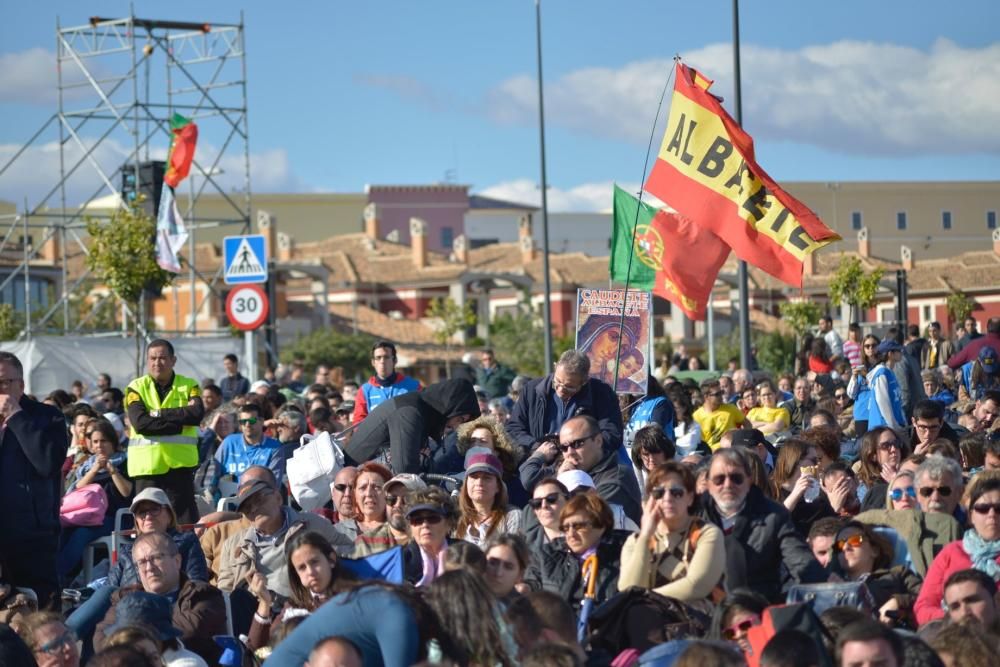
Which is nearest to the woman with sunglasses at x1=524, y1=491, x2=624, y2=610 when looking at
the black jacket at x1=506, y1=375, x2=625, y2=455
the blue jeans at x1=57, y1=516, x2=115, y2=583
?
the black jacket at x1=506, y1=375, x2=625, y2=455

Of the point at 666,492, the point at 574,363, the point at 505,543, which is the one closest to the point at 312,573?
the point at 505,543

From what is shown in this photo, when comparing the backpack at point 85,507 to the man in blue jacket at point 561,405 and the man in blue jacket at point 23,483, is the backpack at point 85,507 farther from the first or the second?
the man in blue jacket at point 561,405

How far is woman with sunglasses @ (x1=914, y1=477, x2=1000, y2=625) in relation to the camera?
6562 millimetres

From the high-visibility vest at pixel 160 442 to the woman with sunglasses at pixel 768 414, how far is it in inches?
230

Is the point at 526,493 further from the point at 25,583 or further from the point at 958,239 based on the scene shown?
the point at 958,239

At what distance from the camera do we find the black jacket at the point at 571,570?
6.65 meters

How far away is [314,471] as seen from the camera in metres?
10.0

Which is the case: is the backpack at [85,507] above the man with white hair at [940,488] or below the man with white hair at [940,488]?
below

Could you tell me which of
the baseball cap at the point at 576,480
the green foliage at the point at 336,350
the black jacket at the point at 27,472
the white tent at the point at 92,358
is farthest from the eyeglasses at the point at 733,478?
the green foliage at the point at 336,350

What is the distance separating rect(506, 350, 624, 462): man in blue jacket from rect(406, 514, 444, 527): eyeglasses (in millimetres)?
1948

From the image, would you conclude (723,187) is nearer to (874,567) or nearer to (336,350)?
(874,567)

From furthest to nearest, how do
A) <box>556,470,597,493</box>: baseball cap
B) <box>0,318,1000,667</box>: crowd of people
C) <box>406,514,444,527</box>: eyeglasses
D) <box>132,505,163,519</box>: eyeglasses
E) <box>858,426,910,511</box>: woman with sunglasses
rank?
1. <box>858,426,910,511</box>: woman with sunglasses
2. <box>132,505,163,519</box>: eyeglasses
3. <box>556,470,597,493</box>: baseball cap
4. <box>406,514,444,527</box>: eyeglasses
5. <box>0,318,1000,667</box>: crowd of people

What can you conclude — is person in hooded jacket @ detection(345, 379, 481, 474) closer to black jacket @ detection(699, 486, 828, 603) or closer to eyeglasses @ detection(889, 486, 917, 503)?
eyeglasses @ detection(889, 486, 917, 503)

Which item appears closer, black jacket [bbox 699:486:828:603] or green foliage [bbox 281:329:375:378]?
black jacket [bbox 699:486:828:603]
